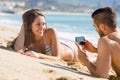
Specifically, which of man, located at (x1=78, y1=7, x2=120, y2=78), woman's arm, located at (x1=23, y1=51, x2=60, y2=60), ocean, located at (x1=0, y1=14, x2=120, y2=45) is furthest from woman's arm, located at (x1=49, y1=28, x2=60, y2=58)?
ocean, located at (x1=0, y1=14, x2=120, y2=45)

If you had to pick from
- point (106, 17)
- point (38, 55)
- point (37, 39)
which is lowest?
point (38, 55)

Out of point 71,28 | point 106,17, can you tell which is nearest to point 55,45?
point 106,17

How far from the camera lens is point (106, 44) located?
4.49m

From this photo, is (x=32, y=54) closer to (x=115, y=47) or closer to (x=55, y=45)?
(x=55, y=45)

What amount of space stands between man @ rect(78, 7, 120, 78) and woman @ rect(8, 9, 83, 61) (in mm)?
851

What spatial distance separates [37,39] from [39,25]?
263mm

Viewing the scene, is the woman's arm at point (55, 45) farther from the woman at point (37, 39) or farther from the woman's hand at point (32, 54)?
the woman's hand at point (32, 54)

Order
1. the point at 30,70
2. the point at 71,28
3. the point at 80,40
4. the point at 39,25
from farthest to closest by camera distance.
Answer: the point at 71,28
the point at 39,25
the point at 80,40
the point at 30,70

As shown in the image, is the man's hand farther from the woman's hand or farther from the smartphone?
the woman's hand

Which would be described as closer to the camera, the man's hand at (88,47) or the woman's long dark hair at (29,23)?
the man's hand at (88,47)

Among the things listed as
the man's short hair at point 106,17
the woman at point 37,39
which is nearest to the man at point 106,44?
the man's short hair at point 106,17

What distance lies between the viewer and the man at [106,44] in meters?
4.48

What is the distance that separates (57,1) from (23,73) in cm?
11794

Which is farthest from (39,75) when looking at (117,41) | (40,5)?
(40,5)
